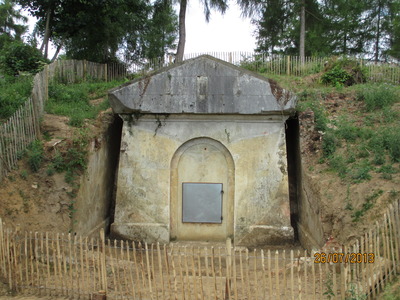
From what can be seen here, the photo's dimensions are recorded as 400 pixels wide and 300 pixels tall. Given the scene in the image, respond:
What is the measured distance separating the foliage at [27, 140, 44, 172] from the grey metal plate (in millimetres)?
4199

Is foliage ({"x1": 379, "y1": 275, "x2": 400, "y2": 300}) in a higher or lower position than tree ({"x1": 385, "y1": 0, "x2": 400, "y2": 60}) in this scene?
lower

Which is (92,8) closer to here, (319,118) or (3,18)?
(319,118)

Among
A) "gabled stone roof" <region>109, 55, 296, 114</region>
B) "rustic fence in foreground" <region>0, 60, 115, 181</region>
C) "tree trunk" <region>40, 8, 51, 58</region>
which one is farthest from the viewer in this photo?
"tree trunk" <region>40, 8, 51, 58</region>

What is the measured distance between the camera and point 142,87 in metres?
11.1

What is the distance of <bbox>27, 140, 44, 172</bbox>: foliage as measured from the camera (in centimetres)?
948

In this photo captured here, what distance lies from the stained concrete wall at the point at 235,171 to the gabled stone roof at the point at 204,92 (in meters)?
0.39

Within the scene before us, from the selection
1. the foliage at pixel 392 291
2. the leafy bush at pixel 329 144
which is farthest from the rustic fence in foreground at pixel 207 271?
the leafy bush at pixel 329 144

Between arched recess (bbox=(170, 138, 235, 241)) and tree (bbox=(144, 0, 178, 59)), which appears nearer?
arched recess (bbox=(170, 138, 235, 241))

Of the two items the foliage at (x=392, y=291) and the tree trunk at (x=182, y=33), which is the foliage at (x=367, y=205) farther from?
the tree trunk at (x=182, y=33)

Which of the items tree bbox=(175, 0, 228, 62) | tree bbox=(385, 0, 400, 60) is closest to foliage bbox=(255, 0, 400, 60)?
tree bbox=(385, 0, 400, 60)

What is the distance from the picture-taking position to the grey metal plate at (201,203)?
37.0ft

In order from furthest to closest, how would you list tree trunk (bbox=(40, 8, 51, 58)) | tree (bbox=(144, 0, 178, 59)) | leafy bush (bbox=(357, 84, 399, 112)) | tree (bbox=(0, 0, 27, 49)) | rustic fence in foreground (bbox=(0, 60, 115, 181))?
1. tree (bbox=(0, 0, 27, 49))
2. tree (bbox=(144, 0, 178, 59))
3. tree trunk (bbox=(40, 8, 51, 58))
4. leafy bush (bbox=(357, 84, 399, 112))
5. rustic fence in foreground (bbox=(0, 60, 115, 181))

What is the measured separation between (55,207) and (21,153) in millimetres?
1746
